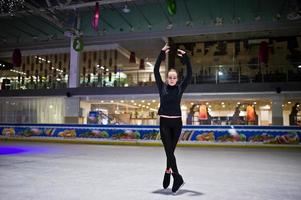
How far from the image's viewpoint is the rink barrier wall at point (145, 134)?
12250 mm

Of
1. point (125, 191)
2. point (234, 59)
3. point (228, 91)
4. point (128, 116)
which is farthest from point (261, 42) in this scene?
point (125, 191)

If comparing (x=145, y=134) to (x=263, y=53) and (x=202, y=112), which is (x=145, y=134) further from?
(x=263, y=53)

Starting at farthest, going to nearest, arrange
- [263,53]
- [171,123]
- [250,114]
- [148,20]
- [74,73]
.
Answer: [74,73], [148,20], [263,53], [250,114], [171,123]

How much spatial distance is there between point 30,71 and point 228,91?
49.0 ft

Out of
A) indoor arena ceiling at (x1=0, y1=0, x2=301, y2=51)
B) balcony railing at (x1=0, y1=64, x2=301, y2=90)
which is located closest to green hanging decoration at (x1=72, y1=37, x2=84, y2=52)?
indoor arena ceiling at (x1=0, y1=0, x2=301, y2=51)

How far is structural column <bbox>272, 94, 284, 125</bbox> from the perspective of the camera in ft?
51.0

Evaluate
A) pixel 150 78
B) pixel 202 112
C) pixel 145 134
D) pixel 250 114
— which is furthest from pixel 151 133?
pixel 150 78

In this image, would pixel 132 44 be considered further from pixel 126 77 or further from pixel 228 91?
pixel 228 91

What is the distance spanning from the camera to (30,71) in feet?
75.6

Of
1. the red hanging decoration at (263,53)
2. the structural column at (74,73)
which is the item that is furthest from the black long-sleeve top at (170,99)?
the structural column at (74,73)

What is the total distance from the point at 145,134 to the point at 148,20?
27.3 feet

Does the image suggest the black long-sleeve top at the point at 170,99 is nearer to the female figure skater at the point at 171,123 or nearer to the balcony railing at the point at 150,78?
the female figure skater at the point at 171,123

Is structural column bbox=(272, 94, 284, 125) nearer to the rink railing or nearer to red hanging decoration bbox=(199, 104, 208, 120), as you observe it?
red hanging decoration bbox=(199, 104, 208, 120)

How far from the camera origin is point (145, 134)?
1371 centimetres
